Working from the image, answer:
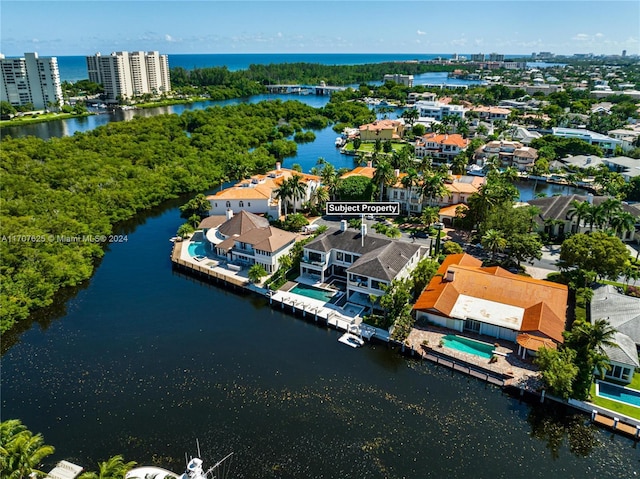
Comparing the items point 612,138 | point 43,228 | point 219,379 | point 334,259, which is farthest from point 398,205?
point 612,138

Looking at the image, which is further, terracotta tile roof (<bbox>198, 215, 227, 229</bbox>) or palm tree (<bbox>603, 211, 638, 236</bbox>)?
terracotta tile roof (<bbox>198, 215, 227, 229</bbox>)

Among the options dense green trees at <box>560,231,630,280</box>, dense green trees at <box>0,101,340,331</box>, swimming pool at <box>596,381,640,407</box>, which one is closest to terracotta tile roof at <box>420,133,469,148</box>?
dense green trees at <box>0,101,340,331</box>

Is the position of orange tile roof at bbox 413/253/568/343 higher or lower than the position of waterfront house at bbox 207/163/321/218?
lower

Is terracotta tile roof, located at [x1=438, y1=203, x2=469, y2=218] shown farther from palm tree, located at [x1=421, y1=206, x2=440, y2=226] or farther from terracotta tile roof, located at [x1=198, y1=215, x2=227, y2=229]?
terracotta tile roof, located at [x1=198, y1=215, x2=227, y2=229]

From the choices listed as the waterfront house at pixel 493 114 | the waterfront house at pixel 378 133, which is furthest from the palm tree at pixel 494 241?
the waterfront house at pixel 493 114

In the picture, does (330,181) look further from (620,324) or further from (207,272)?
(620,324)

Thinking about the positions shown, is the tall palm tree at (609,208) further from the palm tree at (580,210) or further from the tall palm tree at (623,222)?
the palm tree at (580,210)

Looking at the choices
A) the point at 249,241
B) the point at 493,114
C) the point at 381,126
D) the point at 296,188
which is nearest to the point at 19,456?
the point at 249,241
